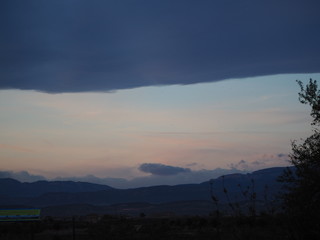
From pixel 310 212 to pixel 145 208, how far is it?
140956 mm

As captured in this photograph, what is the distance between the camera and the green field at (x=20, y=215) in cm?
2709

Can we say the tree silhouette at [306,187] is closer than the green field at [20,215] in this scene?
Yes

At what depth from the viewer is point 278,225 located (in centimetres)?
1430

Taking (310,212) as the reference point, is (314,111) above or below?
above

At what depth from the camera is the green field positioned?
88.9 feet

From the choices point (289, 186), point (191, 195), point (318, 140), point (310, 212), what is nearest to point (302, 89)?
point (318, 140)

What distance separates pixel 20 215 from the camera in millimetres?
27578

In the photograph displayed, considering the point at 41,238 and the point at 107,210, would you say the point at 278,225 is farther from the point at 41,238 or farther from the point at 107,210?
the point at 107,210

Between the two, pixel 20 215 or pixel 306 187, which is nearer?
pixel 306 187

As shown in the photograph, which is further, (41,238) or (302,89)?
(41,238)

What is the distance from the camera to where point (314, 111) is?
57.3 feet

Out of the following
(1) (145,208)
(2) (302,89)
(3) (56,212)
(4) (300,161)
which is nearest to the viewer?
(4) (300,161)

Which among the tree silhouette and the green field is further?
the green field

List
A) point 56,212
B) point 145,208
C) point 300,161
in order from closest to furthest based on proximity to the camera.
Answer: point 300,161, point 56,212, point 145,208
